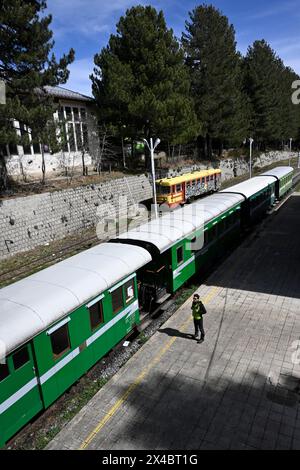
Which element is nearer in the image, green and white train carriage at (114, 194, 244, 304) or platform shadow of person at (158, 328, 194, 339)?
platform shadow of person at (158, 328, 194, 339)

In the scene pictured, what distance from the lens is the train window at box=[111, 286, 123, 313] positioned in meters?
9.69

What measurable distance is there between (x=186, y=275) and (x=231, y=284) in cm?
240

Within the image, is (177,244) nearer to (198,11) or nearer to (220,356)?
(220,356)

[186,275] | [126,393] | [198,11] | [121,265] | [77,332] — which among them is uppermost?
[198,11]

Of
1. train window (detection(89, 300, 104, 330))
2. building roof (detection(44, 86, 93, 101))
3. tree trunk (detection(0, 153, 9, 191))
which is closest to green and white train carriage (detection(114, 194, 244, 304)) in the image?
train window (detection(89, 300, 104, 330))

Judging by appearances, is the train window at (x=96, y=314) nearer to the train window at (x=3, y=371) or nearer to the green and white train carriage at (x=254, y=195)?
the train window at (x=3, y=371)

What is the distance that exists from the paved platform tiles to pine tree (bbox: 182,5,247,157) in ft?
113

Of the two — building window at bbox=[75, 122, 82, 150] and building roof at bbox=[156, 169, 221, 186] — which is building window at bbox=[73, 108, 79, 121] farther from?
building roof at bbox=[156, 169, 221, 186]

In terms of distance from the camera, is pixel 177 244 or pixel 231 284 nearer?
pixel 177 244

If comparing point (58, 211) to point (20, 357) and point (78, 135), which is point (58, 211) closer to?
point (78, 135)

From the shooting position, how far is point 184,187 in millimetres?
30156

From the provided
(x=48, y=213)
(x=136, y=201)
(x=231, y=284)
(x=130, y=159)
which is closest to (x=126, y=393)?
(x=231, y=284)

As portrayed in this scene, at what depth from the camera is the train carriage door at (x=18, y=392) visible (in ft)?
21.5

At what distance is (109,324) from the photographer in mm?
9539
